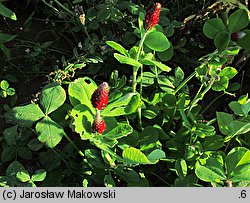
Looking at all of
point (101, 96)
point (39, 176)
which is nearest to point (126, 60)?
point (101, 96)

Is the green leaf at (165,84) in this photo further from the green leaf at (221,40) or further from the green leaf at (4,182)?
the green leaf at (4,182)

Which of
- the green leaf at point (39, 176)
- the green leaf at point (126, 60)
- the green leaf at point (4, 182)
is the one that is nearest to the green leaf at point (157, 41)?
the green leaf at point (126, 60)

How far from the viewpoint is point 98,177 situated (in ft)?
5.89

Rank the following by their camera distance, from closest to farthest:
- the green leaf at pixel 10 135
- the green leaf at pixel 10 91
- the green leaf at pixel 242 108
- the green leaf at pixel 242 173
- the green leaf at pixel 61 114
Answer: the green leaf at pixel 242 173 < the green leaf at pixel 242 108 < the green leaf at pixel 61 114 < the green leaf at pixel 10 135 < the green leaf at pixel 10 91

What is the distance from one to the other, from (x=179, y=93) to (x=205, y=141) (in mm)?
268

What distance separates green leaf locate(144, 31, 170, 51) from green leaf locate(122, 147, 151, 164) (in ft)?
1.24

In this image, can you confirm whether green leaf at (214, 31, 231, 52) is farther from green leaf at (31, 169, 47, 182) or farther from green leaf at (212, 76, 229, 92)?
green leaf at (31, 169, 47, 182)

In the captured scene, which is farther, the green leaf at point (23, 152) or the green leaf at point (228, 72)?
the green leaf at point (23, 152)

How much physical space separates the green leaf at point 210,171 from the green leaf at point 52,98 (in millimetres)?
515

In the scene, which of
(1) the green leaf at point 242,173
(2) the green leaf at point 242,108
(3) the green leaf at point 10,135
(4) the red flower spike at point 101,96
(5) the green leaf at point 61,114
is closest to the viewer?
(4) the red flower spike at point 101,96

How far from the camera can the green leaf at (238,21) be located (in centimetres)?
175

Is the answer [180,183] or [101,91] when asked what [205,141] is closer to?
[180,183]

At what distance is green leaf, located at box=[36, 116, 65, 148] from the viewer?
1627mm

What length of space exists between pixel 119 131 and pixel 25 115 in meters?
0.32
